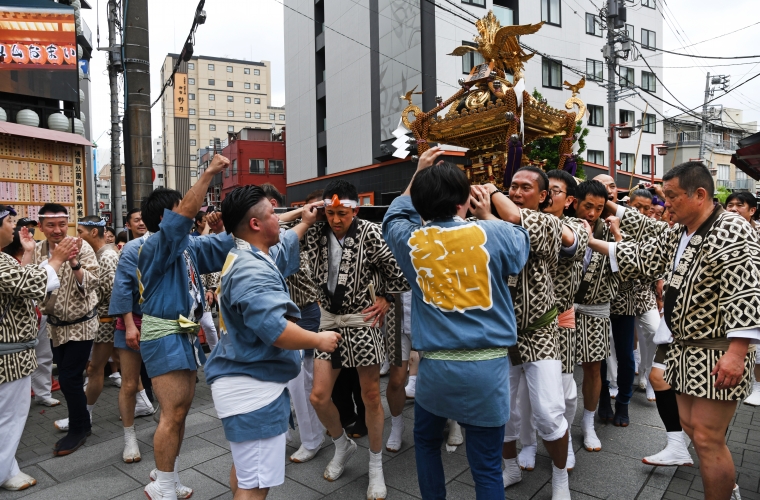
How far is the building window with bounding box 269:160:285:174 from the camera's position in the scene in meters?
45.1

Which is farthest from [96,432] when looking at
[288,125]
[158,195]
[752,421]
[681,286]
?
[288,125]

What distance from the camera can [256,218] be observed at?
8.68 feet

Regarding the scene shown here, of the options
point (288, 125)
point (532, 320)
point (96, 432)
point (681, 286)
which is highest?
point (288, 125)

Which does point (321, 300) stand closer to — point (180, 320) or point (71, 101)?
point (180, 320)

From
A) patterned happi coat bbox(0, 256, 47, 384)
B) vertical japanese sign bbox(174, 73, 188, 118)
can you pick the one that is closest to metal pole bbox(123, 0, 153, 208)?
patterned happi coat bbox(0, 256, 47, 384)

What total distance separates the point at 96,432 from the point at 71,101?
844cm

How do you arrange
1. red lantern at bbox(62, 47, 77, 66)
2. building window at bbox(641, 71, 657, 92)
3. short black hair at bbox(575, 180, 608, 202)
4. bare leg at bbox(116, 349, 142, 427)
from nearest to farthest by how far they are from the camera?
bare leg at bbox(116, 349, 142, 427) → short black hair at bbox(575, 180, 608, 202) → red lantern at bbox(62, 47, 77, 66) → building window at bbox(641, 71, 657, 92)

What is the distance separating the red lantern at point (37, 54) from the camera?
969cm

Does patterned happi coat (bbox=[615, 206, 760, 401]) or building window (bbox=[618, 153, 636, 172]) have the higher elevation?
building window (bbox=[618, 153, 636, 172])

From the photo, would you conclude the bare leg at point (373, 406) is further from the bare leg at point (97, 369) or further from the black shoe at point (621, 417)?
the bare leg at point (97, 369)

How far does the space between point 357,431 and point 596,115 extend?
86.1ft

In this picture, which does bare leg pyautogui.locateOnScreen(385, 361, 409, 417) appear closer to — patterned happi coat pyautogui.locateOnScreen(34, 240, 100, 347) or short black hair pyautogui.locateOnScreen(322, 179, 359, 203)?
short black hair pyautogui.locateOnScreen(322, 179, 359, 203)

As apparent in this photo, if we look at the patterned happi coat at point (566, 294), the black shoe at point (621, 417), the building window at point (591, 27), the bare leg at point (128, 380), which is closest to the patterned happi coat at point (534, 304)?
the patterned happi coat at point (566, 294)

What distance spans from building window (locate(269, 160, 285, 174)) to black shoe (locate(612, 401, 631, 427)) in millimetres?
42810
